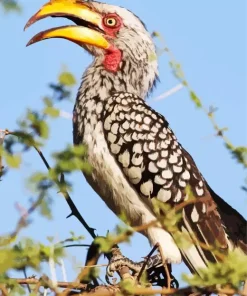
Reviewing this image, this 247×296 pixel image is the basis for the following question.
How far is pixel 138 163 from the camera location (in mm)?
4367

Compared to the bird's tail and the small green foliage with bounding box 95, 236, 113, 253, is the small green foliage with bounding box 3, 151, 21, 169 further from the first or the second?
the bird's tail

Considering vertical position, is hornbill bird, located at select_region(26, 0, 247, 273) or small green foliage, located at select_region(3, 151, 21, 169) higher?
hornbill bird, located at select_region(26, 0, 247, 273)

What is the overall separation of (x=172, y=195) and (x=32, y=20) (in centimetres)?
111

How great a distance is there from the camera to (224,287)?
78.2 inches

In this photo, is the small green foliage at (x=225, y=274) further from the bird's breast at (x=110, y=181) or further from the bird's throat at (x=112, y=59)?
the bird's throat at (x=112, y=59)

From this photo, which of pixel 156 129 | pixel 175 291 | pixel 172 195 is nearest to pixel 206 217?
pixel 172 195

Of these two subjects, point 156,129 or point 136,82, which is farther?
point 136,82

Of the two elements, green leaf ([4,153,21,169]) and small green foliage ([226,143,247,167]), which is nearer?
green leaf ([4,153,21,169])

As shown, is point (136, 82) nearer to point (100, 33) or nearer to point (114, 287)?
point (100, 33)

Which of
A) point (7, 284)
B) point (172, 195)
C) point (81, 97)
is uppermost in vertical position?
point (81, 97)

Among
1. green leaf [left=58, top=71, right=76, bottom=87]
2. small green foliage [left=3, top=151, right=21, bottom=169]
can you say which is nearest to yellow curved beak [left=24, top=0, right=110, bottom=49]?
green leaf [left=58, top=71, right=76, bottom=87]

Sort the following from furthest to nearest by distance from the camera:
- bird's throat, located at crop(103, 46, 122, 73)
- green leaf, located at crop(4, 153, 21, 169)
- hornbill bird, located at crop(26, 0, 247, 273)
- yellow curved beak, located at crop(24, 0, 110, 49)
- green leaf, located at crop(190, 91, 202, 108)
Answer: bird's throat, located at crop(103, 46, 122, 73) → yellow curved beak, located at crop(24, 0, 110, 49) → hornbill bird, located at crop(26, 0, 247, 273) → green leaf, located at crop(190, 91, 202, 108) → green leaf, located at crop(4, 153, 21, 169)

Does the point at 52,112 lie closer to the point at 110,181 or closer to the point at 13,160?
the point at 13,160

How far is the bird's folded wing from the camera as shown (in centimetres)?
430
